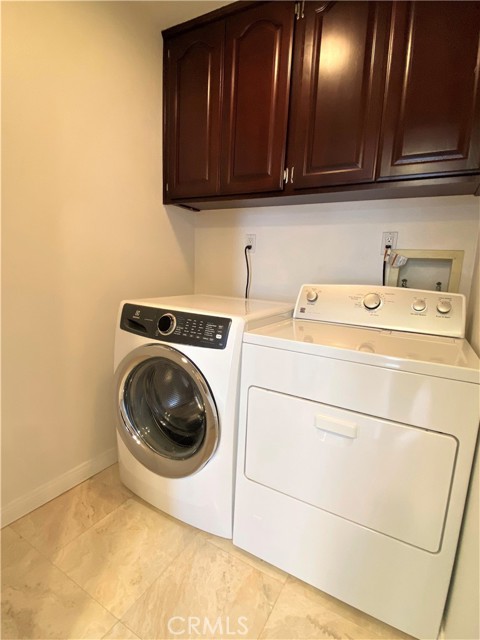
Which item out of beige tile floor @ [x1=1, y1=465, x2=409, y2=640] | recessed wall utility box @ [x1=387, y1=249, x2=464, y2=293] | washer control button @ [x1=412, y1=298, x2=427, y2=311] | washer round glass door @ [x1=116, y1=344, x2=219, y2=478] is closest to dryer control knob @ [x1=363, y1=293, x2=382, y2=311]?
washer control button @ [x1=412, y1=298, x2=427, y2=311]

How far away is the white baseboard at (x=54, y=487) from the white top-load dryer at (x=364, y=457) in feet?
2.95

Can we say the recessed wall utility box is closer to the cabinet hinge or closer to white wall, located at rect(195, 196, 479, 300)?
white wall, located at rect(195, 196, 479, 300)

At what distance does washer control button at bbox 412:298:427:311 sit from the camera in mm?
1267

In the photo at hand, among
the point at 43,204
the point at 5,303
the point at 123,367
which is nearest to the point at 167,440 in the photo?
the point at 123,367

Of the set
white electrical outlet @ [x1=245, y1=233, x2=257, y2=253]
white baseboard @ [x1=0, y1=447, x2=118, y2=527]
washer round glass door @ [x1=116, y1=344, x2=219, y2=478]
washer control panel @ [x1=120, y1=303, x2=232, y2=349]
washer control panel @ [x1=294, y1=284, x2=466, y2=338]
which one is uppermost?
white electrical outlet @ [x1=245, y1=233, x2=257, y2=253]

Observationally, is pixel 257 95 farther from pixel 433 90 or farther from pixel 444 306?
pixel 444 306

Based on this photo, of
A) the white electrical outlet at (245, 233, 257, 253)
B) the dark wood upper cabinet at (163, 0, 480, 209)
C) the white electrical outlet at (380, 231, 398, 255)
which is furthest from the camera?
the white electrical outlet at (245, 233, 257, 253)

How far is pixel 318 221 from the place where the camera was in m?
1.73

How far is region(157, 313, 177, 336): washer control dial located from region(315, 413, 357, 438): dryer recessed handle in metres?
0.63

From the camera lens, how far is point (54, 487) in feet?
4.90

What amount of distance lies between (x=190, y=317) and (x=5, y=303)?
76cm

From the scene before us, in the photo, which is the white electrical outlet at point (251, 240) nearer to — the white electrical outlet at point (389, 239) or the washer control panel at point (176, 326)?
the white electrical outlet at point (389, 239)

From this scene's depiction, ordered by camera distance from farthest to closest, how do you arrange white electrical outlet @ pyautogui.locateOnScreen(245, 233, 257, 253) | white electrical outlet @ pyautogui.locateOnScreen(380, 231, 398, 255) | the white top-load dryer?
1. white electrical outlet @ pyautogui.locateOnScreen(245, 233, 257, 253)
2. white electrical outlet @ pyautogui.locateOnScreen(380, 231, 398, 255)
3. the white top-load dryer

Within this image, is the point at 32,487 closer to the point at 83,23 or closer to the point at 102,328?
the point at 102,328
